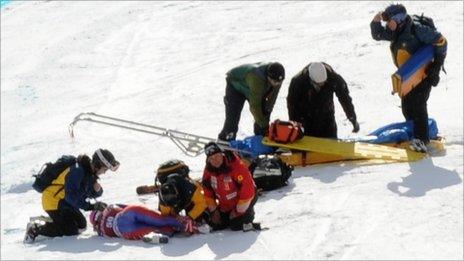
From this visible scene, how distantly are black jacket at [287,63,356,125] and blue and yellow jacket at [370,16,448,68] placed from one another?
71cm

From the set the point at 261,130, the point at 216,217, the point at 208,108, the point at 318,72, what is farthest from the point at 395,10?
the point at 208,108

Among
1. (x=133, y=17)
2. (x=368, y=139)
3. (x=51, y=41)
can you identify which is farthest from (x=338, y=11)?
(x=368, y=139)

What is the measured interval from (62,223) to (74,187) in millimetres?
451

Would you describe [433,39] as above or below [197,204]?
above

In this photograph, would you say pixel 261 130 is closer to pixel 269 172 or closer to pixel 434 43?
pixel 269 172

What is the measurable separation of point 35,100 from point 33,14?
30.3ft

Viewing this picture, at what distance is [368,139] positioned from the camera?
9.41m

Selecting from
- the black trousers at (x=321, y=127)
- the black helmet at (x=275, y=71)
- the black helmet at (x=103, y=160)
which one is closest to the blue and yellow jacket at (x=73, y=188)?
the black helmet at (x=103, y=160)

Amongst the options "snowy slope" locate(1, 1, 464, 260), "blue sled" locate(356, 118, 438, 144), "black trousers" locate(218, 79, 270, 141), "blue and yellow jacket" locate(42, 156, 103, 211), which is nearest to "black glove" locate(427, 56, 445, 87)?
"blue sled" locate(356, 118, 438, 144)

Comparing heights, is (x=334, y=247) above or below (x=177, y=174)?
below

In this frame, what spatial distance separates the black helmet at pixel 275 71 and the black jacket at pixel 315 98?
0.30 m

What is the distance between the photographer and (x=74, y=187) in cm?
825

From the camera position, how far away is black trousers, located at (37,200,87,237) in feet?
27.6

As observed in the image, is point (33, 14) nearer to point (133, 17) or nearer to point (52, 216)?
point (133, 17)
